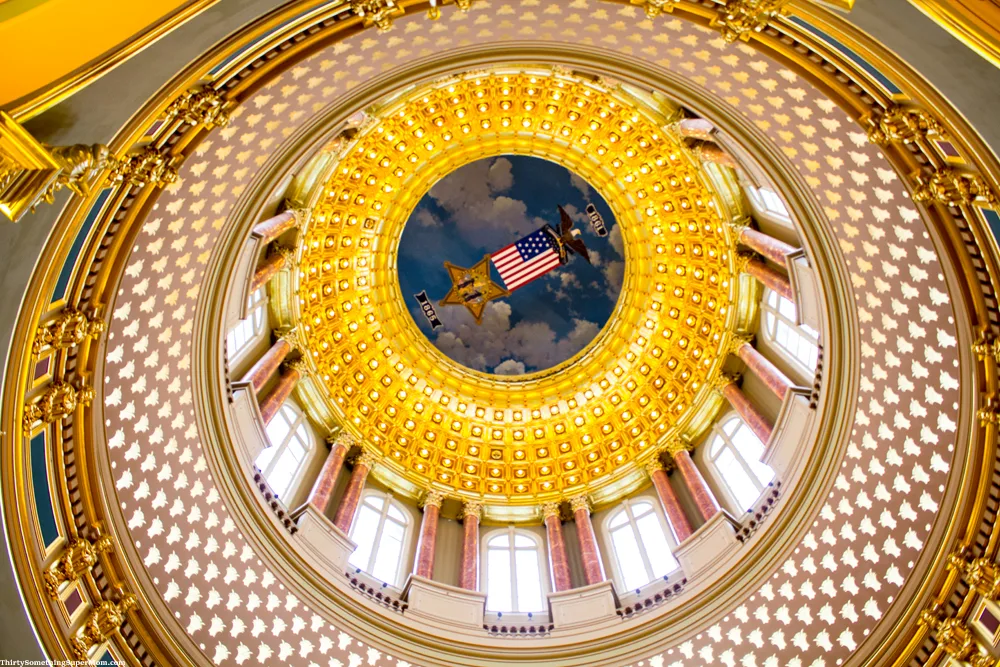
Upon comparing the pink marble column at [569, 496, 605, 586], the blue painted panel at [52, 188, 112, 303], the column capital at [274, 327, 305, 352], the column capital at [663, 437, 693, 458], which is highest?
the column capital at [274, 327, 305, 352]

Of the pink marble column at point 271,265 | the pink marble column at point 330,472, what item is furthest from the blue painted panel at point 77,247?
the pink marble column at point 330,472

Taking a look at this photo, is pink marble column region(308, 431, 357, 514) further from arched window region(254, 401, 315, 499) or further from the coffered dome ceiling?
the coffered dome ceiling

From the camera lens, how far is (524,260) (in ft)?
103

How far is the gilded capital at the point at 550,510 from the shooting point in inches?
1059

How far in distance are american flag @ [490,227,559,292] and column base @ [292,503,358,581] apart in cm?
1476

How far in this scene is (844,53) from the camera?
10.7 meters

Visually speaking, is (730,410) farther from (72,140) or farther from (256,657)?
(72,140)

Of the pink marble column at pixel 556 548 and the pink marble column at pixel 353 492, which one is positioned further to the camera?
the pink marble column at pixel 556 548

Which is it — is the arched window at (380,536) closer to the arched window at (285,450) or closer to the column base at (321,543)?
the column base at (321,543)

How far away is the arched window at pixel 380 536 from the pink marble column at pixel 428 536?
2.55ft

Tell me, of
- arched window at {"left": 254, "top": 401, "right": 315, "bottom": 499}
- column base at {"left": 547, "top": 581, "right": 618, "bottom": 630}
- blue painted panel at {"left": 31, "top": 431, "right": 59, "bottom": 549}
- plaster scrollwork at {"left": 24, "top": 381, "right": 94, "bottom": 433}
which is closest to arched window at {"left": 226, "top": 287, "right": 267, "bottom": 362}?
arched window at {"left": 254, "top": 401, "right": 315, "bottom": 499}

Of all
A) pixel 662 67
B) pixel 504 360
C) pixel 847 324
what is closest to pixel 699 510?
pixel 847 324

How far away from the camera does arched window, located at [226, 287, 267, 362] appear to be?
68.5 feet

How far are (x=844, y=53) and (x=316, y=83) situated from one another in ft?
32.4
